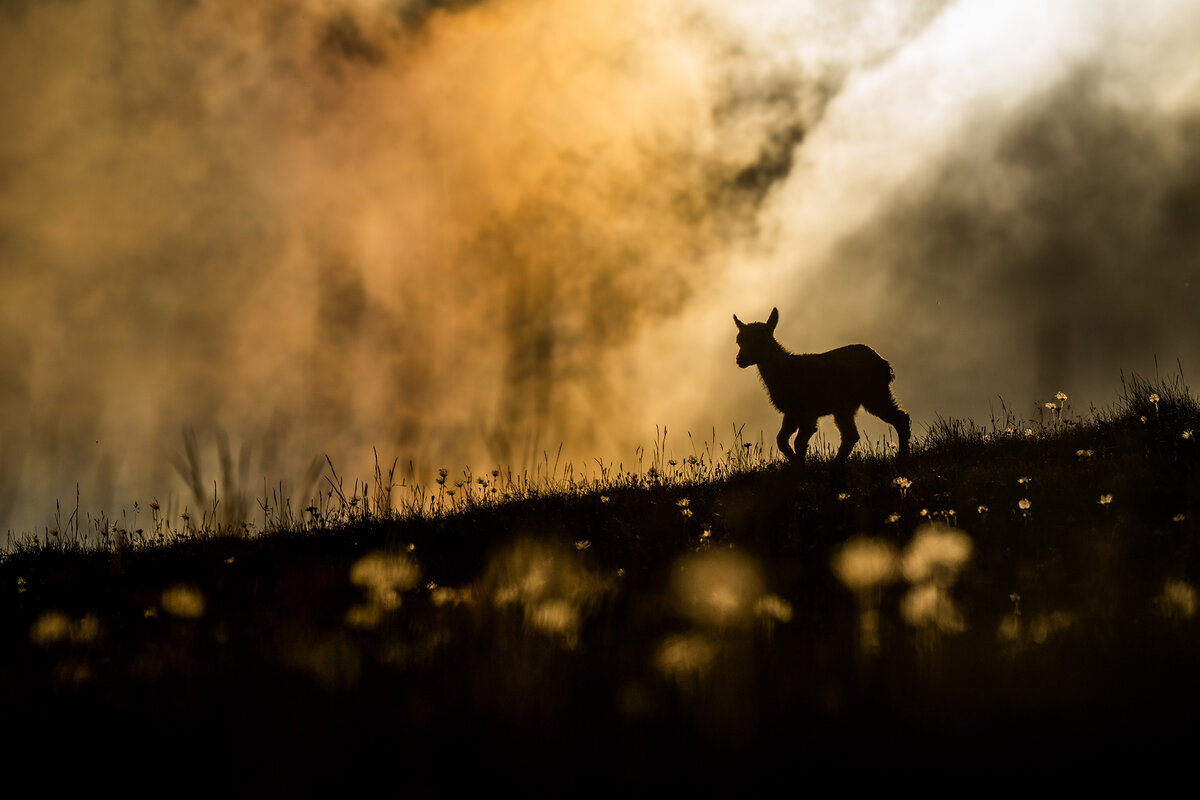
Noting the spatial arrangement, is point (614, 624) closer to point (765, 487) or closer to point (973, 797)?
point (973, 797)

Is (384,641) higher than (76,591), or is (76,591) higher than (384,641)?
(76,591)

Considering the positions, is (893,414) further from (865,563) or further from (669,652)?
(669,652)

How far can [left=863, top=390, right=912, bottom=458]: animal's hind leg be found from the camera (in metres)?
12.3

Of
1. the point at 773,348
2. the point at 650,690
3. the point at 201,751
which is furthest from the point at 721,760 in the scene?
the point at 773,348

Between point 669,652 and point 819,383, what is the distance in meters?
8.29

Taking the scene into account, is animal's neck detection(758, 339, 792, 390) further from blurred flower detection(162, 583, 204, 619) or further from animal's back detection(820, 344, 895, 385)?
blurred flower detection(162, 583, 204, 619)

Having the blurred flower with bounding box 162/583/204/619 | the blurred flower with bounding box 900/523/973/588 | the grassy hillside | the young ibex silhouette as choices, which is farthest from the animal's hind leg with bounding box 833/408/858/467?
the blurred flower with bounding box 162/583/204/619

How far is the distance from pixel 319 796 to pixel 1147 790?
10.1 feet

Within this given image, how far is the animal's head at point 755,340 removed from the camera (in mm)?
12531

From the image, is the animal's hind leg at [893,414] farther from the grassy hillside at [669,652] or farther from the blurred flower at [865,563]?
the blurred flower at [865,563]

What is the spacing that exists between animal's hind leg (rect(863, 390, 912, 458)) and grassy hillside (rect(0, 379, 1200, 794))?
3.09 metres

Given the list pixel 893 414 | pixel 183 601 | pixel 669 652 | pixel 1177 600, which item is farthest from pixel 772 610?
pixel 893 414

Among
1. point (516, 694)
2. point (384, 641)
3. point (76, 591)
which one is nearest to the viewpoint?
point (516, 694)

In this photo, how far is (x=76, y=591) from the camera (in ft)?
29.2
